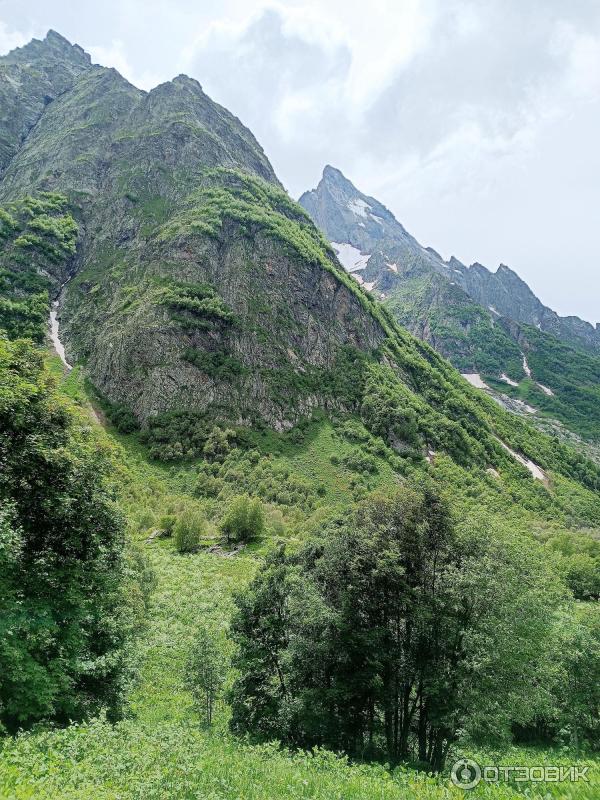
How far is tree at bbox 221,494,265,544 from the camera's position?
71.2 m

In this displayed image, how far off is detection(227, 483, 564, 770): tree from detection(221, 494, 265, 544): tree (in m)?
51.2

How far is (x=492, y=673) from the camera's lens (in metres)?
16.6

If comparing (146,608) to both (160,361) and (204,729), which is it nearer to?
(204,729)

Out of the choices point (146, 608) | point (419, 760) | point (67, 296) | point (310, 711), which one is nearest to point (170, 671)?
point (146, 608)

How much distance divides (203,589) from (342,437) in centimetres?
7160

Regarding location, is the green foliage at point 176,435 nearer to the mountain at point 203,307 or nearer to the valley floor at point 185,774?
the mountain at point 203,307

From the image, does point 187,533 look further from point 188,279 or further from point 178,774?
point 188,279

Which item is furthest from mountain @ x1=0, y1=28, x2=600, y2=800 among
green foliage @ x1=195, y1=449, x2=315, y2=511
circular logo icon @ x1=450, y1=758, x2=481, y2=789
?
green foliage @ x1=195, y1=449, x2=315, y2=511

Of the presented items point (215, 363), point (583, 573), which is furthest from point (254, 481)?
point (583, 573)

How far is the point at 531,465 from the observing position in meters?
142

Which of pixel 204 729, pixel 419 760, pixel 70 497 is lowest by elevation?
pixel 204 729

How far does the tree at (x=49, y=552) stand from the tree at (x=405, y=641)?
788 centimetres

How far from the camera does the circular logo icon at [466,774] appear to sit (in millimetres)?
9552

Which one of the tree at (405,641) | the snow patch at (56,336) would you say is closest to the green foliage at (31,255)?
the snow patch at (56,336)
